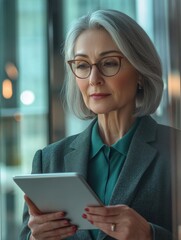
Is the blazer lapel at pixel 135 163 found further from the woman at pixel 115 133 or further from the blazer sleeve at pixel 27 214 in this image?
the blazer sleeve at pixel 27 214

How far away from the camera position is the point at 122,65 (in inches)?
41.7

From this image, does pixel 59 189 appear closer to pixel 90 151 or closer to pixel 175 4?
pixel 90 151

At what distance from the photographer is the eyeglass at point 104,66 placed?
3.43ft

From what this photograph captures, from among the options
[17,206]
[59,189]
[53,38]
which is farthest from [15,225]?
[59,189]

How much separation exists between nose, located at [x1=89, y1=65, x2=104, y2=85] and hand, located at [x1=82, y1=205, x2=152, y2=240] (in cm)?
23

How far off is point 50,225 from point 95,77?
27cm

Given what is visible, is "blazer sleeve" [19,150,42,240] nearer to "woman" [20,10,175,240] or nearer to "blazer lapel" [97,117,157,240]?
"woman" [20,10,175,240]

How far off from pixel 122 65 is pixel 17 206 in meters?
1.39

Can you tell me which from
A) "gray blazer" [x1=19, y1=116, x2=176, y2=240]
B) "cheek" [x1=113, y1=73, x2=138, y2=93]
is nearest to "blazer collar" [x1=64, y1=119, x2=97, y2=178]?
"gray blazer" [x1=19, y1=116, x2=176, y2=240]

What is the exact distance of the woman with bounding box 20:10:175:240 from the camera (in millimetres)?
1025

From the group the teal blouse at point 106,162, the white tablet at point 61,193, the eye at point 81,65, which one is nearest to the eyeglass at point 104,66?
the eye at point 81,65

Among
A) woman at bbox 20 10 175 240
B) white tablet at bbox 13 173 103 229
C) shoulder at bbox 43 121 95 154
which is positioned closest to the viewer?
white tablet at bbox 13 173 103 229

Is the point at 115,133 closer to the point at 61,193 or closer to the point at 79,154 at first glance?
→ the point at 79,154

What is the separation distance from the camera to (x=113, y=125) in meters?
→ 1.10
